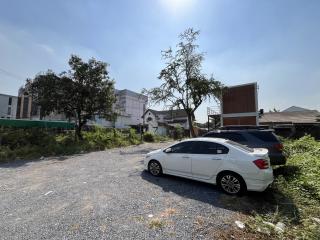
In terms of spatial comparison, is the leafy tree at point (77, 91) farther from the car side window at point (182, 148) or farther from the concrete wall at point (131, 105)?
the concrete wall at point (131, 105)

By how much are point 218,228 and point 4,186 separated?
23.5 feet

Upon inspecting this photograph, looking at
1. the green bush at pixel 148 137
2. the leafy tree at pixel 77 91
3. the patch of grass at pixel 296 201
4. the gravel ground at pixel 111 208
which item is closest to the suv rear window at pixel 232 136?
the patch of grass at pixel 296 201

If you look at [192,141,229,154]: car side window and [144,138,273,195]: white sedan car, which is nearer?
[144,138,273,195]: white sedan car

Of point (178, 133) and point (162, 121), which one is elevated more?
point (162, 121)

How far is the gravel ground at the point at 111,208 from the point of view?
422 cm

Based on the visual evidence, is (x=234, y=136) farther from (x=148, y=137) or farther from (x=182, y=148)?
(x=148, y=137)

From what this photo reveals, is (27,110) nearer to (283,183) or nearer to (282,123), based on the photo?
(282,123)

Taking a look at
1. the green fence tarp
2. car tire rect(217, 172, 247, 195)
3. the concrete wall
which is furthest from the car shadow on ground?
the concrete wall

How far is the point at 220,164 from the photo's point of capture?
6.47 meters

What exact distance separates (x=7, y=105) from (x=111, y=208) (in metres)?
57.8

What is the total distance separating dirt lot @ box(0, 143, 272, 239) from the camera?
423 cm

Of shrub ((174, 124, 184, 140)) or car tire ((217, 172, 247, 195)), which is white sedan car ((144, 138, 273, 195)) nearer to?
car tire ((217, 172, 247, 195))

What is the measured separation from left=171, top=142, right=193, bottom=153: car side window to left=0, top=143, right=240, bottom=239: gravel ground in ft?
3.53

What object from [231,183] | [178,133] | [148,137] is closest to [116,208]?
[231,183]
